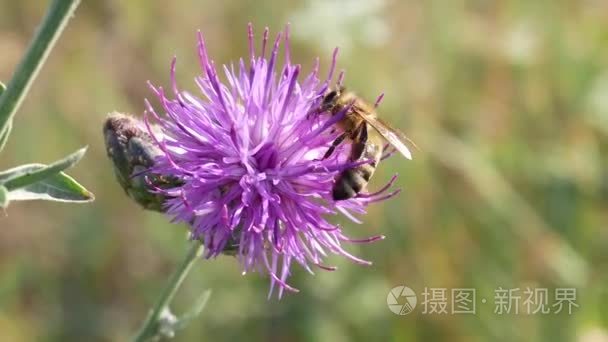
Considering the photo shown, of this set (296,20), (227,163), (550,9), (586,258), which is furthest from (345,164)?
(550,9)

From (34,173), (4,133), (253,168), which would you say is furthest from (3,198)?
(253,168)

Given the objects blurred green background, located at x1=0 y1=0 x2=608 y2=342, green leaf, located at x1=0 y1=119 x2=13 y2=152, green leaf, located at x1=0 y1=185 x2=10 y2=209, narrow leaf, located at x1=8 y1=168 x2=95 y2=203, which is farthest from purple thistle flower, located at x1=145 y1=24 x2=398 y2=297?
blurred green background, located at x1=0 y1=0 x2=608 y2=342

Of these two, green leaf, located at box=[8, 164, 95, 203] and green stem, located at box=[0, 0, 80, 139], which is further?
green leaf, located at box=[8, 164, 95, 203]

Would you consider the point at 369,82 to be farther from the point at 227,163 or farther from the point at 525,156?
the point at 227,163

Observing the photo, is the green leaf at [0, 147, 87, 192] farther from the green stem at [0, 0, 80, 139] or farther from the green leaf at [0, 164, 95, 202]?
the green stem at [0, 0, 80, 139]

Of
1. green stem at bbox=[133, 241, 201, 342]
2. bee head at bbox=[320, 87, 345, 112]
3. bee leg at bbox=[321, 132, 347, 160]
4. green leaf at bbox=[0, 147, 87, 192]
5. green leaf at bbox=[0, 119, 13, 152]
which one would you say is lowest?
A: green stem at bbox=[133, 241, 201, 342]

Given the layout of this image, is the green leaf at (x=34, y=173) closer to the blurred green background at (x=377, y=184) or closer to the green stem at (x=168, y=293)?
the green stem at (x=168, y=293)

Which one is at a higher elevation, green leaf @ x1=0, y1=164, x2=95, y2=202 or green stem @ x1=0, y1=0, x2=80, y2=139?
green stem @ x1=0, y1=0, x2=80, y2=139
